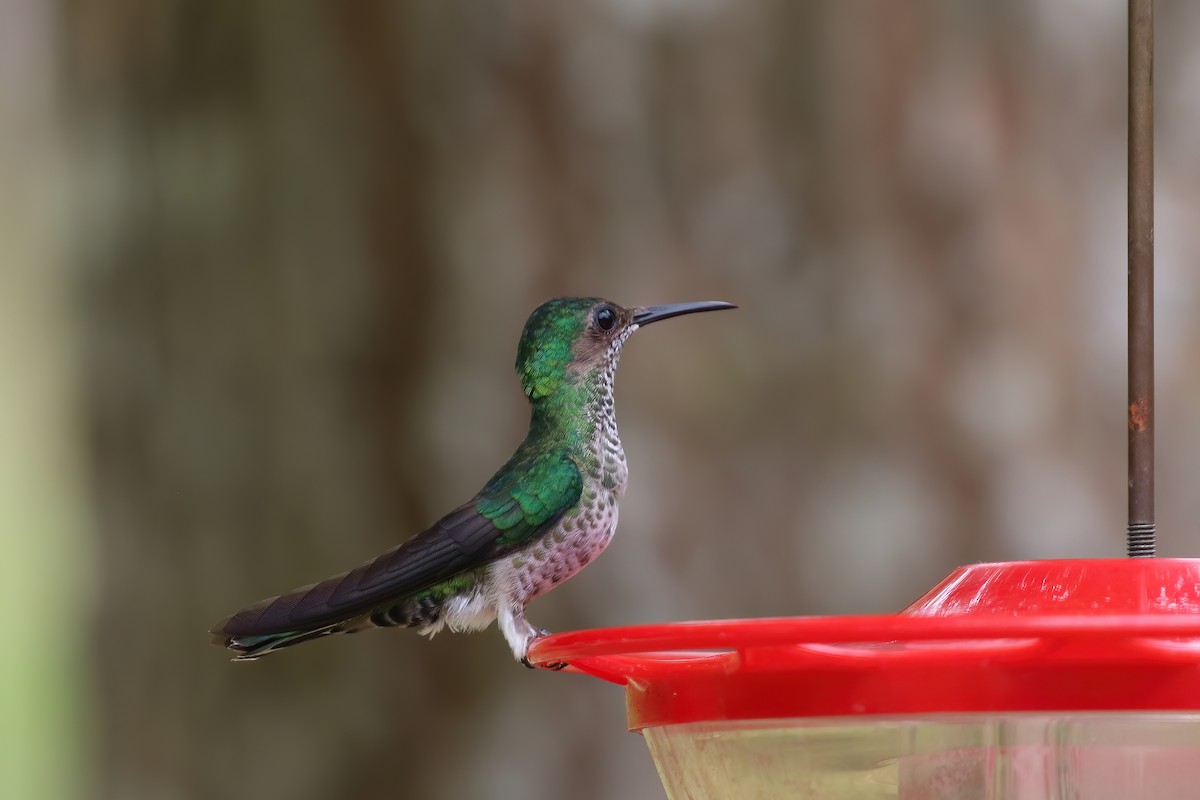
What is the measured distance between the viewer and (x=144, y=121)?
2725mm

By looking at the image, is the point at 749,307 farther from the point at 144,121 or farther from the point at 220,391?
the point at 144,121

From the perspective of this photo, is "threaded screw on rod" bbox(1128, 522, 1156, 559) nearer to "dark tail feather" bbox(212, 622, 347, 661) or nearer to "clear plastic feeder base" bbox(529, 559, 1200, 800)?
"clear plastic feeder base" bbox(529, 559, 1200, 800)

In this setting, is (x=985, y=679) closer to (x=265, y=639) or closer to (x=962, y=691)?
(x=962, y=691)

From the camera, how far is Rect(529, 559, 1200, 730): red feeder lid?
0.94 meters

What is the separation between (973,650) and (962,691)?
0.12ft

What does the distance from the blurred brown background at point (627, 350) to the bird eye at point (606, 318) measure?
0.59 m

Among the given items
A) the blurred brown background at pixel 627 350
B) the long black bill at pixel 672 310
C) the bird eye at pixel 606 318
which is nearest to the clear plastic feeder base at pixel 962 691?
the long black bill at pixel 672 310

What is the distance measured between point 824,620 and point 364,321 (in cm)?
177

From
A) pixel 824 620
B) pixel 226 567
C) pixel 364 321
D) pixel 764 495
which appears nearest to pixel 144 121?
pixel 364 321

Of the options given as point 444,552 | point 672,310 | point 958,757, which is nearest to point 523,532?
point 444,552

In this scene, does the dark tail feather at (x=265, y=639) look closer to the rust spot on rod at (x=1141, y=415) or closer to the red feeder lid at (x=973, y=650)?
the red feeder lid at (x=973, y=650)

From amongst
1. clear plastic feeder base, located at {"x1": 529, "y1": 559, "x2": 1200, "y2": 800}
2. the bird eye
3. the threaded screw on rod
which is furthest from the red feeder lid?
the bird eye

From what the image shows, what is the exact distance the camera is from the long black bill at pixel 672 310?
5.85 ft

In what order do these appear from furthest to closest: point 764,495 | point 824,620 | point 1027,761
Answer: point 764,495 < point 1027,761 < point 824,620
